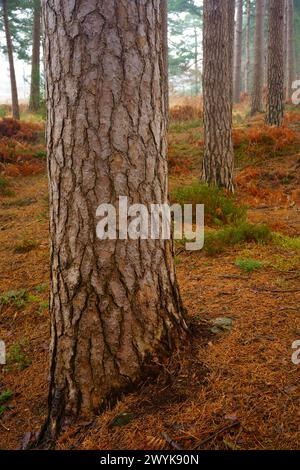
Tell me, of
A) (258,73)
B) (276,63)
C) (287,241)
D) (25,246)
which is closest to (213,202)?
(287,241)

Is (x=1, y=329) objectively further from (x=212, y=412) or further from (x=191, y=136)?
(x=191, y=136)

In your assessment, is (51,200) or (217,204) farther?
(217,204)

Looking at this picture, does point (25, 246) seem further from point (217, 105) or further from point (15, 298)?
point (217, 105)

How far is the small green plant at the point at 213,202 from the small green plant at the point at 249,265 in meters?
1.53

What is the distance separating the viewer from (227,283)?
4043 mm

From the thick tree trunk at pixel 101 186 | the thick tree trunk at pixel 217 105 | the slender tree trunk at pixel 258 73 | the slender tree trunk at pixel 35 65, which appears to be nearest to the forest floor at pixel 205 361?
the thick tree trunk at pixel 101 186

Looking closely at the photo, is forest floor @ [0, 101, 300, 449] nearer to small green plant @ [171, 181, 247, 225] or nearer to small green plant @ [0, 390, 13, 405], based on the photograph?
small green plant @ [0, 390, 13, 405]

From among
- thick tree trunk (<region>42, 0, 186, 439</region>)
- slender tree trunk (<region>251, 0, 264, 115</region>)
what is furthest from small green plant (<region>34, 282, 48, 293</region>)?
slender tree trunk (<region>251, 0, 264, 115</region>)

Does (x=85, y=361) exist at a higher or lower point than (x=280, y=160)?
lower

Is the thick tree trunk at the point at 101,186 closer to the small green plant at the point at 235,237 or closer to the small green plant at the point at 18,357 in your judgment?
the small green plant at the point at 18,357

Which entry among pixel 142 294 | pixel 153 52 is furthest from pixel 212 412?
pixel 153 52

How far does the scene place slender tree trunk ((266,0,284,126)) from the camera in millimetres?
11711

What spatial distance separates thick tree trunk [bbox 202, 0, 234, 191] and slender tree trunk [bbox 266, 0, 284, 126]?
4.45 metres

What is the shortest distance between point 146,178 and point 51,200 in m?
0.64
